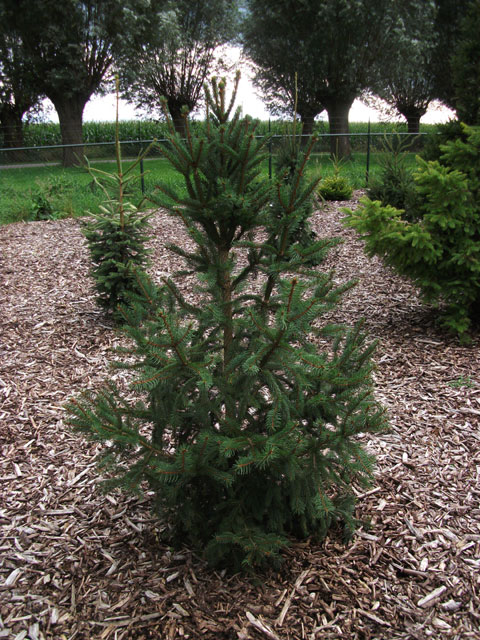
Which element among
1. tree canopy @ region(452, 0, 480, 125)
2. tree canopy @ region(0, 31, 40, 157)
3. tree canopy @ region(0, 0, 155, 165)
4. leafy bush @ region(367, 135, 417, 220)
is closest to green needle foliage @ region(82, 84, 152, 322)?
tree canopy @ region(452, 0, 480, 125)

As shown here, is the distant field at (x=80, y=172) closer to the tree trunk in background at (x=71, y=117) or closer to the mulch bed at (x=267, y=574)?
the tree trunk in background at (x=71, y=117)

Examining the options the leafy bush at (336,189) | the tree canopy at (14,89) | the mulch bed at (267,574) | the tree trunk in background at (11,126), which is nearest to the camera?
the mulch bed at (267,574)

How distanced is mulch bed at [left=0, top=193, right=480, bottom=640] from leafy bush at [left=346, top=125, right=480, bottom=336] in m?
0.54

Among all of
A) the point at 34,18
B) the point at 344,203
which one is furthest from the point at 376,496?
the point at 34,18

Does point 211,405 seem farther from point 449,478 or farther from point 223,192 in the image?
point 449,478

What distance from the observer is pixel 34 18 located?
696 inches

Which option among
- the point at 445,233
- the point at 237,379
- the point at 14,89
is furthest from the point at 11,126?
the point at 237,379

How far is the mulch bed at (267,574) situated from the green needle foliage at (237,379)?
0.74 feet

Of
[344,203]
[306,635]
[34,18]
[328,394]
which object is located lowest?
[306,635]

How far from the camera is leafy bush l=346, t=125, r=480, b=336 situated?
178 inches

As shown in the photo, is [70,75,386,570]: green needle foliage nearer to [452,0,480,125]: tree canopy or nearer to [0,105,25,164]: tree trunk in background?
[452,0,480,125]: tree canopy

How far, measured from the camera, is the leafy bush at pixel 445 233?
4527mm

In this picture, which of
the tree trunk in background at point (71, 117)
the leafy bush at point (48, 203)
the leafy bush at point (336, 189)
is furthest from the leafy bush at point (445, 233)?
the tree trunk in background at point (71, 117)

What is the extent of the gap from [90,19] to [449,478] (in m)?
19.6
